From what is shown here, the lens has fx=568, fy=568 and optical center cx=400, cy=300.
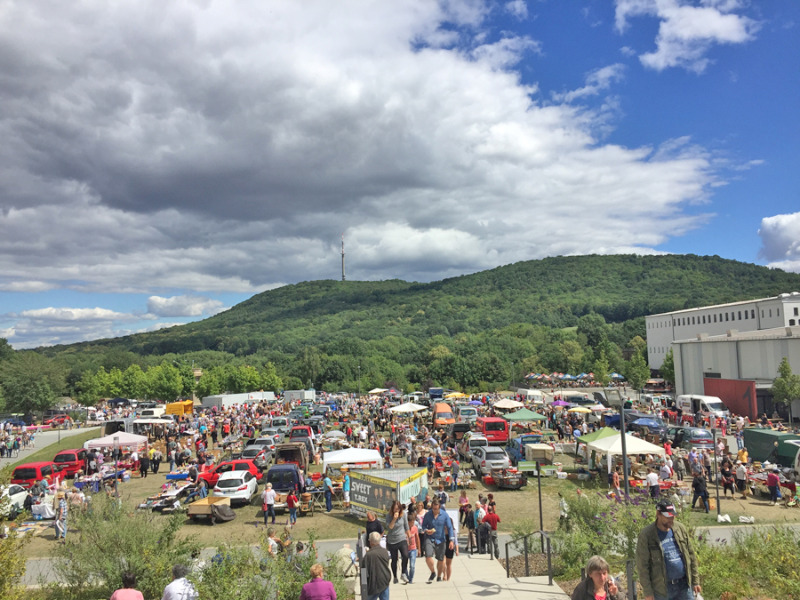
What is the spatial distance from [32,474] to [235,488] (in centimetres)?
902

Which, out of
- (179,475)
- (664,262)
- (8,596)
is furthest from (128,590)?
(664,262)

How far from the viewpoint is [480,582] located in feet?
31.9

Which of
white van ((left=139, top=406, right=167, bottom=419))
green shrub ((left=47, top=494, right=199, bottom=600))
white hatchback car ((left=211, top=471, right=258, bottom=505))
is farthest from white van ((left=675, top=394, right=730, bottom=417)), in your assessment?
white van ((left=139, top=406, right=167, bottom=419))

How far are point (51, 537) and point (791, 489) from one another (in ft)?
71.6

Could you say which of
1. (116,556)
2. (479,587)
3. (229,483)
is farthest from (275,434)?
(479,587)

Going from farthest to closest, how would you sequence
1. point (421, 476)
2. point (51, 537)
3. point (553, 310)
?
point (553, 310), point (421, 476), point (51, 537)

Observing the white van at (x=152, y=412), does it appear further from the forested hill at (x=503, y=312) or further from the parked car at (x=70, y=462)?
the forested hill at (x=503, y=312)

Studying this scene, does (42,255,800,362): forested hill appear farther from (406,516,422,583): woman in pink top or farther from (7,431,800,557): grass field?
(406,516,422,583): woman in pink top

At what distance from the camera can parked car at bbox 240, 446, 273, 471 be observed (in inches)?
958

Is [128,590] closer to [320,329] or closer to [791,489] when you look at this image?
[791,489]

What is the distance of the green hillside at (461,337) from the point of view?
288 feet

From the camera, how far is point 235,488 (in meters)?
18.2

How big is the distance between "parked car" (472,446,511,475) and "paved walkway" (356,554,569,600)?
Result: 10.7 metres

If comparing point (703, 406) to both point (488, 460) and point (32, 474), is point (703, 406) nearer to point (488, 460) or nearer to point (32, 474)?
point (488, 460)
